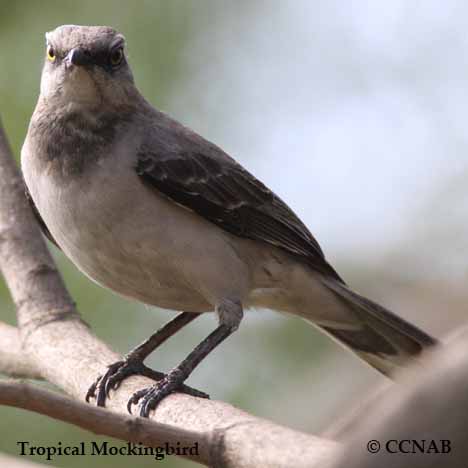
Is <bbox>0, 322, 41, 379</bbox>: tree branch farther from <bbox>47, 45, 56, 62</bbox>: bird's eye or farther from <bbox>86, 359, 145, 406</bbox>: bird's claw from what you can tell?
<bbox>47, 45, 56, 62</bbox>: bird's eye

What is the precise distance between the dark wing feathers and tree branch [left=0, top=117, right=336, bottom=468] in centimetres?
137

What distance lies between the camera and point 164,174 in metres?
7.34

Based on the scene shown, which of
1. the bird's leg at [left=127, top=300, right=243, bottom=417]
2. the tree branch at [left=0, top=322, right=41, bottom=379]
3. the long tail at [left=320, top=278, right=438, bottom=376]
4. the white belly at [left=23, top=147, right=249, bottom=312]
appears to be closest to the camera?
the bird's leg at [left=127, top=300, right=243, bottom=417]

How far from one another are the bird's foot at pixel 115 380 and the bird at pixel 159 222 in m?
0.01

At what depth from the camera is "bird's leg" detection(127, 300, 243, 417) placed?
6.35 meters

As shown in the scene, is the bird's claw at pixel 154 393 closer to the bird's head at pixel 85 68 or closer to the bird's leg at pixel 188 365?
the bird's leg at pixel 188 365

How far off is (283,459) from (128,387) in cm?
269

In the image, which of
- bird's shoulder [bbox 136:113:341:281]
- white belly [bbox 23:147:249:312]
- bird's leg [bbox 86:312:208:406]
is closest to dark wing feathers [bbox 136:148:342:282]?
bird's shoulder [bbox 136:113:341:281]

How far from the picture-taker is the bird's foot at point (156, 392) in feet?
20.5

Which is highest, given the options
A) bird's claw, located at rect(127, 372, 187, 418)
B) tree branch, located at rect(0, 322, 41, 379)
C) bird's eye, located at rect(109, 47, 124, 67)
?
bird's eye, located at rect(109, 47, 124, 67)

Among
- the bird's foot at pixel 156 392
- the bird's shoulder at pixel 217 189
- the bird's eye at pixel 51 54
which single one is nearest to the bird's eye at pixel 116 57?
the bird's eye at pixel 51 54

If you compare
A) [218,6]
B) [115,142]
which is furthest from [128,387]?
[218,6]

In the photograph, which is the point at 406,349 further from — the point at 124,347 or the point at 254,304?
the point at 124,347

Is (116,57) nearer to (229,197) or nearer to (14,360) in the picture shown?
(229,197)
